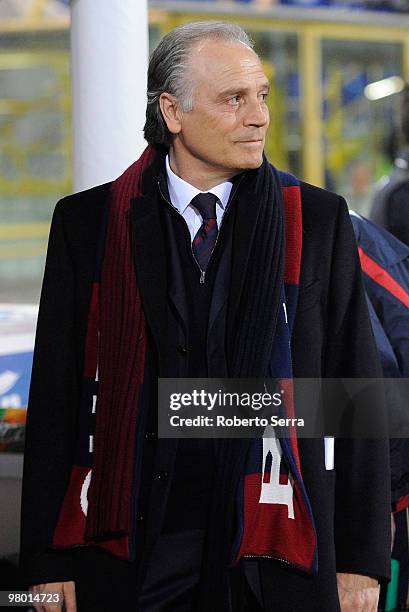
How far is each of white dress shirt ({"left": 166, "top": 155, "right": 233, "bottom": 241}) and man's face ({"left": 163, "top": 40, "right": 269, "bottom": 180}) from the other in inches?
1.8

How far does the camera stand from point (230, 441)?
210cm

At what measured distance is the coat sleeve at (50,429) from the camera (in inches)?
87.9

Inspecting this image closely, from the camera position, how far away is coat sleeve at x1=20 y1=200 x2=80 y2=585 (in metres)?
2.23

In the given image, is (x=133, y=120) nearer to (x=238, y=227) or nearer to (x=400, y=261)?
(x=400, y=261)

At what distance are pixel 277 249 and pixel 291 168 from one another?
6.77 metres

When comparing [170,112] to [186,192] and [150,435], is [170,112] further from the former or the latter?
[150,435]

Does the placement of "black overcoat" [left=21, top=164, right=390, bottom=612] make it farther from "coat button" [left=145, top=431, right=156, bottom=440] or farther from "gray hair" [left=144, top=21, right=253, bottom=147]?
"gray hair" [left=144, top=21, right=253, bottom=147]

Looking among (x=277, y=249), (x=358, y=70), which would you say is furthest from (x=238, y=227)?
(x=358, y=70)

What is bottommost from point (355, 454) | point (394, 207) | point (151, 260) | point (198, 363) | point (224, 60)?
point (355, 454)

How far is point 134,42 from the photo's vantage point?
3.15m

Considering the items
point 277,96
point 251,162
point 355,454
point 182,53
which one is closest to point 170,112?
point 182,53

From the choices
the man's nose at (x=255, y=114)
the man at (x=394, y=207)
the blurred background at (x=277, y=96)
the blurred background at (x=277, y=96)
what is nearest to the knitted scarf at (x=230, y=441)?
the man's nose at (x=255, y=114)

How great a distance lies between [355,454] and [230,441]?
0.83ft

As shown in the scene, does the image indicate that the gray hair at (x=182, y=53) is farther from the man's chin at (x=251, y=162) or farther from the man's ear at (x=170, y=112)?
the man's chin at (x=251, y=162)
